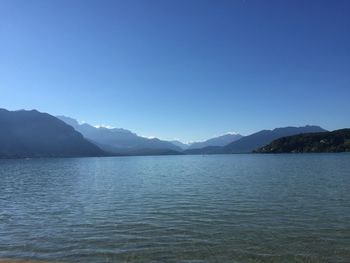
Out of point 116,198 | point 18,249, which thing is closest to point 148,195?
point 116,198

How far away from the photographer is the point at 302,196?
1918 inches

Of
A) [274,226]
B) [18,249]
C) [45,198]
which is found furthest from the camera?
[45,198]

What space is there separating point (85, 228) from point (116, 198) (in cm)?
2040

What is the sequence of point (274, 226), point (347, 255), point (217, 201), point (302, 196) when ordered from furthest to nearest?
1. point (302, 196)
2. point (217, 201)
3. point (274, 226)
4. point (347, 255)

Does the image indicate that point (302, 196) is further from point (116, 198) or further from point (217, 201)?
point (116, 198)

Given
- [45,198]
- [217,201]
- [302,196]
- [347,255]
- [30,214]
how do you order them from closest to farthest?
[347,255], [30,214], [217,201], [302,196], [45,198]

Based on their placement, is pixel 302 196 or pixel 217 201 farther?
pixel 302 196

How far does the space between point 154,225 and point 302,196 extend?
25.2 meters

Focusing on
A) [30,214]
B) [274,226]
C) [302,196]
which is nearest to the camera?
[274,226]

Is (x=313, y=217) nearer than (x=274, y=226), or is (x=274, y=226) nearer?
(x=274, y=226)

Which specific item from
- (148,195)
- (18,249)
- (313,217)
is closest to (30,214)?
(18,249)

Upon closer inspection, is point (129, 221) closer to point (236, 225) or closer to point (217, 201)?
point (236, 225)

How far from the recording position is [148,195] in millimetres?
54188

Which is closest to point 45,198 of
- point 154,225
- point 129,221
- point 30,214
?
point 30,214
